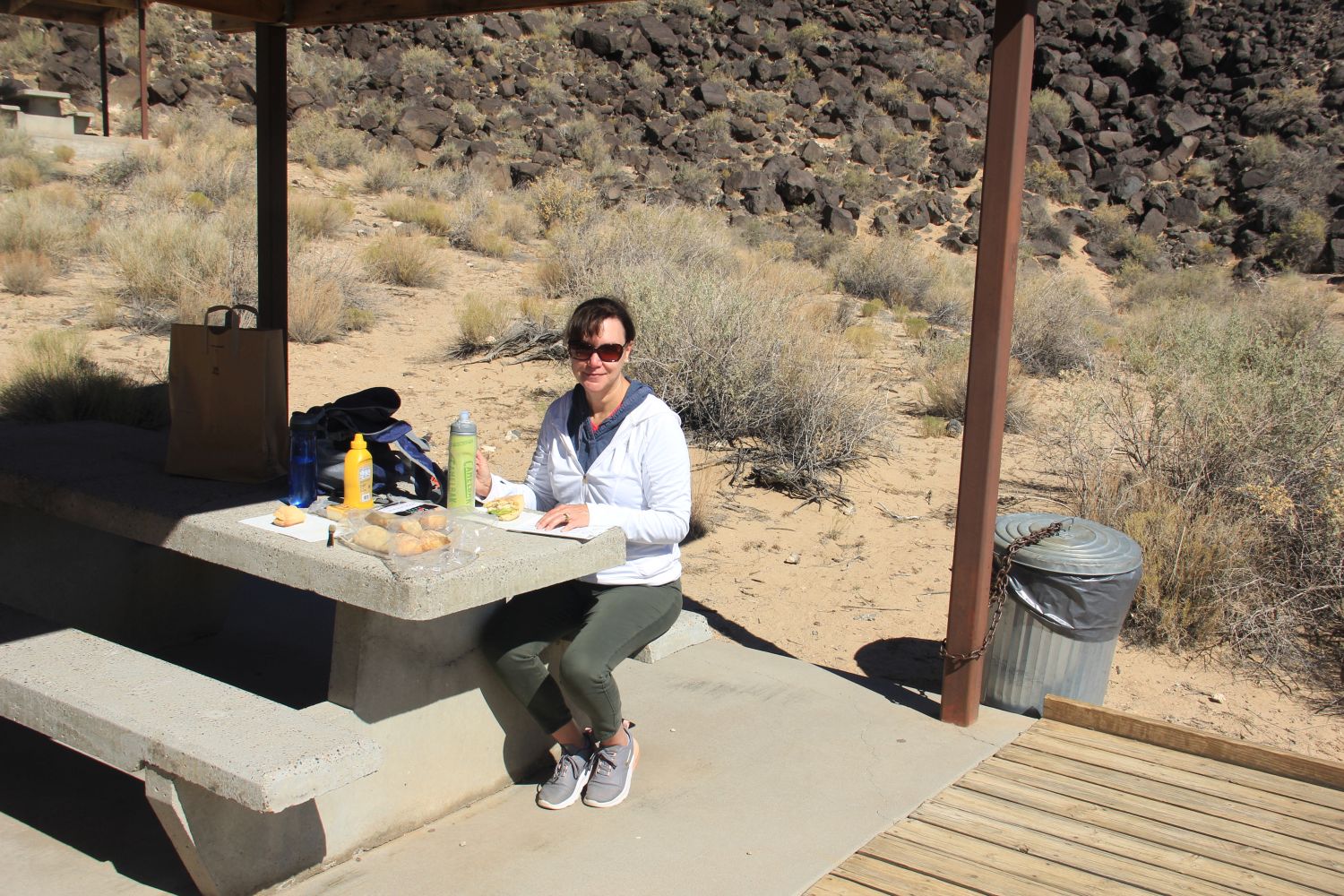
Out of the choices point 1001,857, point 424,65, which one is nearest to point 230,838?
point 1001,857

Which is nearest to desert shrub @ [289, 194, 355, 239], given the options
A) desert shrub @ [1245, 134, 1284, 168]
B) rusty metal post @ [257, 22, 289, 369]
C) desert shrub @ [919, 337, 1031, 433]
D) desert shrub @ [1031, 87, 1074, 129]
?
desert shrub @ [919, 337, 1031, 433]

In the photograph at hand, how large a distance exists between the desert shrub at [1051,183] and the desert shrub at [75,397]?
965 inches

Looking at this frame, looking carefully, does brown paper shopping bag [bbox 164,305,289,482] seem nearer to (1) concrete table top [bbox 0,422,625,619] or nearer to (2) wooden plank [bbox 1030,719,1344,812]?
(1) concrete table top [bbox 0,422,625,619]

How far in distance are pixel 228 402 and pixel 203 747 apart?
138 centimetres

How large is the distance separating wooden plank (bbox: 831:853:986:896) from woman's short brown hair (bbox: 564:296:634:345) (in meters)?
1.51

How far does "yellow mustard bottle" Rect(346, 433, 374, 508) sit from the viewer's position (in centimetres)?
318

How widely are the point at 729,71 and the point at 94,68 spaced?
16.5m

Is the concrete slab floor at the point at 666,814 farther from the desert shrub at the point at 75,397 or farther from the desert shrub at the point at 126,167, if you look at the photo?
the desert shrub at the point at 126,167

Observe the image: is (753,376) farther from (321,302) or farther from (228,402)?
(228,402)

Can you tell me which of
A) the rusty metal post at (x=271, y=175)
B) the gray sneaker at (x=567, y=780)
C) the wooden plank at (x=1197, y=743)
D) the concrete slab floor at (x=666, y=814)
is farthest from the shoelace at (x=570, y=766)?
the rusty metal post at (x=271, y=175)

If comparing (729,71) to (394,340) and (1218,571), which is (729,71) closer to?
(394,340)

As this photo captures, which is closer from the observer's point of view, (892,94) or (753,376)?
(753,376)

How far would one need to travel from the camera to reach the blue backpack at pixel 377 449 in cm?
346

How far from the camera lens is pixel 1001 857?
2.99 meters
